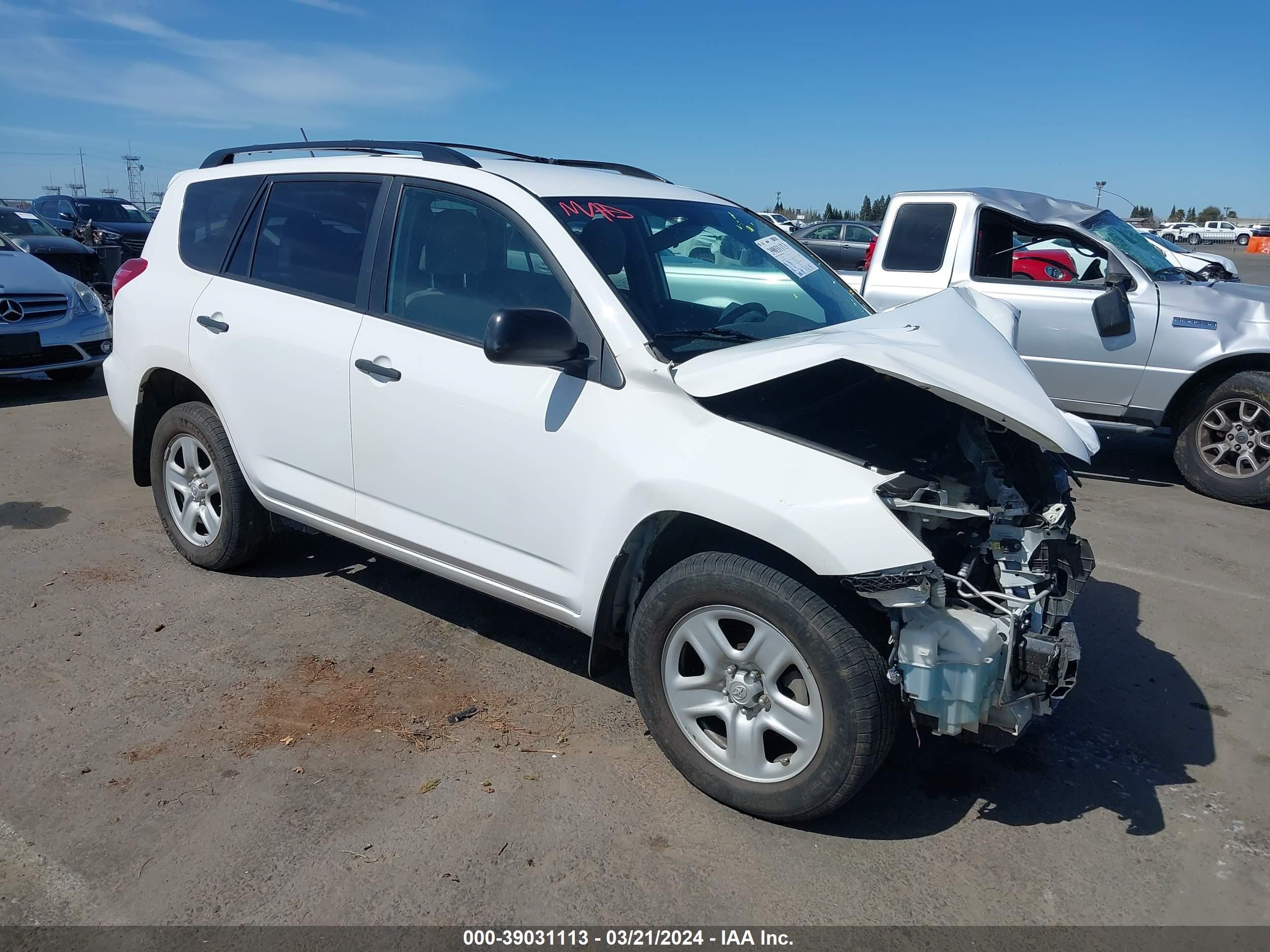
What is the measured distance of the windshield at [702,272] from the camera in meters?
3.32

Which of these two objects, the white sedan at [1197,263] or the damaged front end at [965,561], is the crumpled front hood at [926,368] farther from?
the white sedan at [1197,263]

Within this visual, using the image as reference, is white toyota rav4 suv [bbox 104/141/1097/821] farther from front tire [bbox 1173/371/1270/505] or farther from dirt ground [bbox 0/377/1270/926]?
front tire [bbox 1173/371/1270/505]

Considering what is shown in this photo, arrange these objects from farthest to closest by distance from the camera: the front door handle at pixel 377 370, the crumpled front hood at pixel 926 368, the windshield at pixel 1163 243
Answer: the windshield at pixel 1163 243
the front door handle at pixel 377 370
the crumpled front hood at pixel 926 368

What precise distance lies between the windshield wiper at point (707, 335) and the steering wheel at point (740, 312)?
0.08 metres

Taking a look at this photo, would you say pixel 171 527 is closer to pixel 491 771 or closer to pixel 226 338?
pixel 226 338

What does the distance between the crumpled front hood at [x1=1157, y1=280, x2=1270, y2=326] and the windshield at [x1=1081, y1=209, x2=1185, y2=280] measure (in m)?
0.23

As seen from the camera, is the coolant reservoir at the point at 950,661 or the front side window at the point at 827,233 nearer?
the coolant reservoir at the point at 950,661

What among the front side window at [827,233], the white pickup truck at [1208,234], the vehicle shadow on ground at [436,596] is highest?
the white pickup truck at [1208,234]

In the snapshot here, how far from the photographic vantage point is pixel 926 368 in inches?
111

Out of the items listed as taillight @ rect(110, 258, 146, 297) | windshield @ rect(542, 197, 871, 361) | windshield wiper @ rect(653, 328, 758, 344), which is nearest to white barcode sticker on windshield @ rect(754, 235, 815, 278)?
windshield @ rect(542, 197, 871, 361)

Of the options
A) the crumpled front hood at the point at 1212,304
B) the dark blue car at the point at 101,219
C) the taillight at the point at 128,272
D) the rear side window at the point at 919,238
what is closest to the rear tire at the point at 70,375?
the taillight at the point at 128,272

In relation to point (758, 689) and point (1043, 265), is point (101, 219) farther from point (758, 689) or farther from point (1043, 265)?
point (758, 689)

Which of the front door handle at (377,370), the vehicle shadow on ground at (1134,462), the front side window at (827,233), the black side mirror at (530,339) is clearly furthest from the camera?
the front side window at (827,233)

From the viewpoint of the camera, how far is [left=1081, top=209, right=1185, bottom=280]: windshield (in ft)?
22.5
